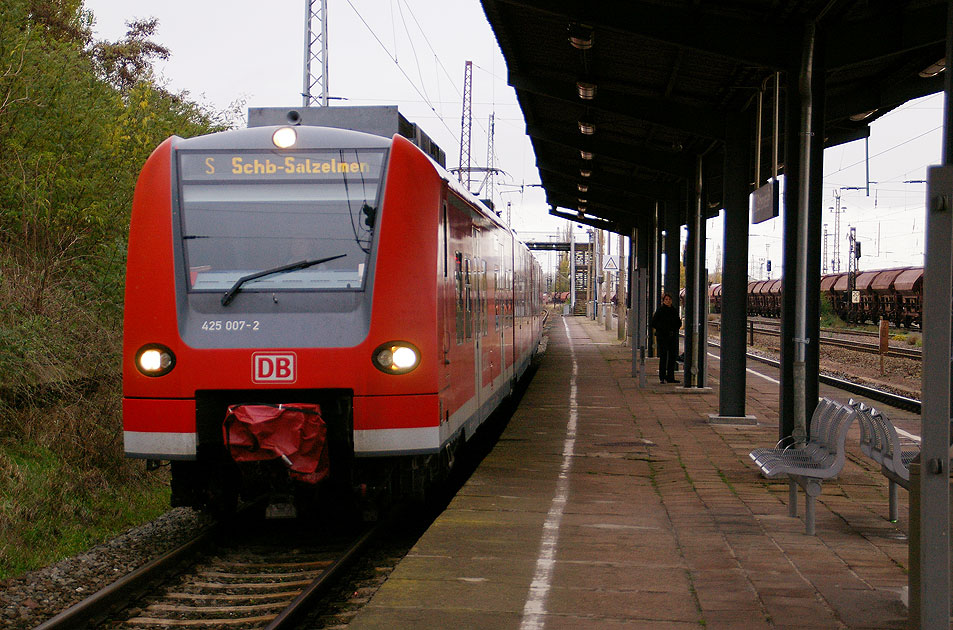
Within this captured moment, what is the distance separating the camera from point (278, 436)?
20.8 ft

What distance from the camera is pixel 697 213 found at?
1639 cm

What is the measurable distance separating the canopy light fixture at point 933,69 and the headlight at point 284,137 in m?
7.87

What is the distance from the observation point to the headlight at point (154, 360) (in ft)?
21.8

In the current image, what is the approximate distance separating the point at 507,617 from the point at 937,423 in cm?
216

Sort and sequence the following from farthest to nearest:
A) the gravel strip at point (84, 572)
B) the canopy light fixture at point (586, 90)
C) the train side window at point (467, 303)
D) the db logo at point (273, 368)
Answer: the canopy light fixture at point (586, 90), the train side window at point (467, 303), the db logo at point (273, 368), the gravel strip at point (84, 572)

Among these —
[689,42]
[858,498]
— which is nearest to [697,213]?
[689,42]

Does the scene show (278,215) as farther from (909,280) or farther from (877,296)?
(877,296)

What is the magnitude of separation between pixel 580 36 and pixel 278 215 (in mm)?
5564

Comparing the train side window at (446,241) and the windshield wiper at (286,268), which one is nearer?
the windshield wiper at (286,268)

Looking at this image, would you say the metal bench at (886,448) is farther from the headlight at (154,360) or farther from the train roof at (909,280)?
the train roof at (909,280)

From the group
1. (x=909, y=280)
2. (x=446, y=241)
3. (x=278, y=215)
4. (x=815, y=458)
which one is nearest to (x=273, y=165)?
(x=278, y=215)

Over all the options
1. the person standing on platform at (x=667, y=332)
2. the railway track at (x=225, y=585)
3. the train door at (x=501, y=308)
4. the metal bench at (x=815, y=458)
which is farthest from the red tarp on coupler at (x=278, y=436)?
the person standing on platform at (x=667, y=332)

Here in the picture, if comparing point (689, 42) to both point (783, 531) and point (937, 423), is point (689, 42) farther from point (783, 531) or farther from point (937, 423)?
point (937, 423)

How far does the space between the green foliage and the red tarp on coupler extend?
1.77 m
